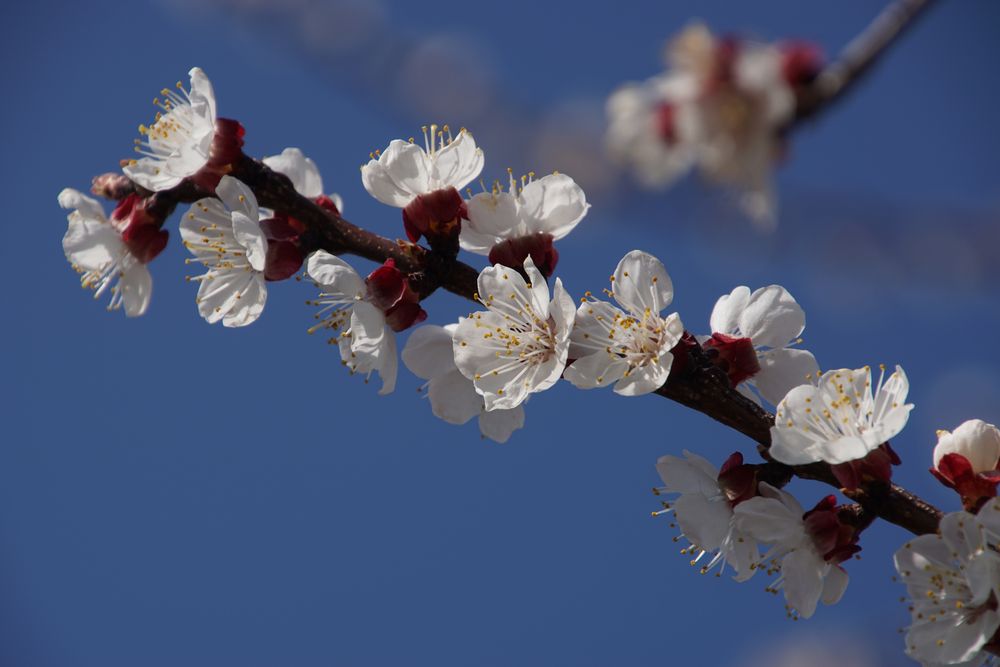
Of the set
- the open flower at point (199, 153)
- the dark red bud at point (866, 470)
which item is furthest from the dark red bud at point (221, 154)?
the dark red bud at point (866, 470)

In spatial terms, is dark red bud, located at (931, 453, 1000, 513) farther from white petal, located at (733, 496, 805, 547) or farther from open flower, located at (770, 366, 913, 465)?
white petal, located at (733, 496, 805, 547)

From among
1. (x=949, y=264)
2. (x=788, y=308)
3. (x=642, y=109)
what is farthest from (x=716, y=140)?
(x=788, y=308)

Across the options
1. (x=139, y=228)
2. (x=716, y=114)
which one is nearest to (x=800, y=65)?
(x=716, y=114)

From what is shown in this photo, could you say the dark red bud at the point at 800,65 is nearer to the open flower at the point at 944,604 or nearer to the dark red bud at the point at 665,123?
the dark red bud at the point at 665,123

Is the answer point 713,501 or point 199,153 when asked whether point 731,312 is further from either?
point 199,153


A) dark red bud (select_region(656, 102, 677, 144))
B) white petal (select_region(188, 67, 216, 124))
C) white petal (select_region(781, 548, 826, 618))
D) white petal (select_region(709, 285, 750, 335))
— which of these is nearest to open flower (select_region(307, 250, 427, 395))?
white petal (select_region(188, 67, 216, 124))

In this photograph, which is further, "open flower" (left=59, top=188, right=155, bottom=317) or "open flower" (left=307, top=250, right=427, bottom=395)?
"open flower" (left=59, top=188, right=155, bottom=317)
